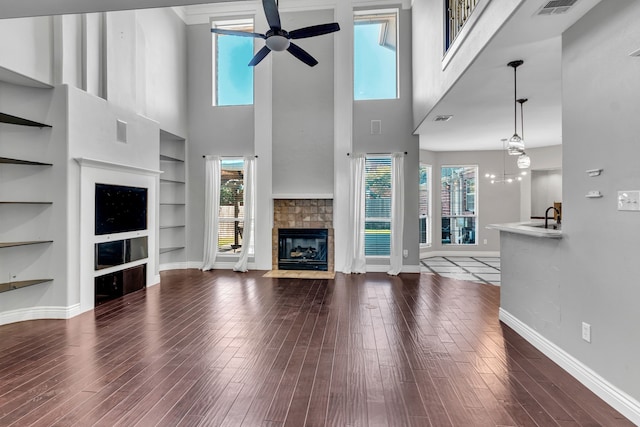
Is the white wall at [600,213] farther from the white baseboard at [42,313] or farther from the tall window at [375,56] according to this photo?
the white baseboard at [42,313]

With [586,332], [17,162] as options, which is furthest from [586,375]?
[17,162]

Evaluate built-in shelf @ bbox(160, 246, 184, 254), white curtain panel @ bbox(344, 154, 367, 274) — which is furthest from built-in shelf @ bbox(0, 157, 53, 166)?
white curtain panel @ bbox(344, 154, 367, 274)

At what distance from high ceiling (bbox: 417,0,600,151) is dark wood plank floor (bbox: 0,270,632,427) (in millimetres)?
2735

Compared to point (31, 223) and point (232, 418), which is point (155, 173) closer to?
point (31, 223)

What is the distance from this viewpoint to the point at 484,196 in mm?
8750

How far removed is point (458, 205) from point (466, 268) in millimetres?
2371

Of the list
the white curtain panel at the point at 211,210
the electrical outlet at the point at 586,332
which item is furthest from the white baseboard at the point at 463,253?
the electrical outlet at the point at 586,332

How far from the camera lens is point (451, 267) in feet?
23.6

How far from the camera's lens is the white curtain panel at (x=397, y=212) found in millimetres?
6434

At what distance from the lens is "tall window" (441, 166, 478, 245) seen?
886cm

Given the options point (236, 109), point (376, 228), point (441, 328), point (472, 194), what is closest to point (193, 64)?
point (236, 109)

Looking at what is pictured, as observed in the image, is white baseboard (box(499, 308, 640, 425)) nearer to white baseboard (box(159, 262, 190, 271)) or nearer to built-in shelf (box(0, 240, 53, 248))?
built-in shelf (box(0, 240, 53, 248))

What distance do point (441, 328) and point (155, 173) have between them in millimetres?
4920

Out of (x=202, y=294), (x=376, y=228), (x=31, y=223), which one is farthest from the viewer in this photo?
(x=376, y=228)
